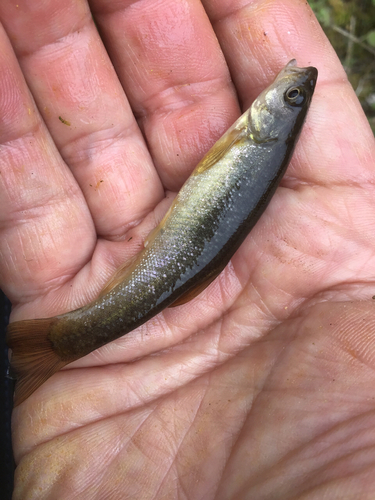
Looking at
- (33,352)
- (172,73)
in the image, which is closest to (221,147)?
(172,73)

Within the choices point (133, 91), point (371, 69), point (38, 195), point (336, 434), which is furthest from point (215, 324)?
point (371, 69)

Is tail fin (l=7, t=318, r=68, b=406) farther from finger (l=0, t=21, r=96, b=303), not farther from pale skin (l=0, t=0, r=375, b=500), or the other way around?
finger (l=0, t=21, r=96, b=303)

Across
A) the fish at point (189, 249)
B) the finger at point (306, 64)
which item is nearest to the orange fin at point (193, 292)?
the fish at point (189, 249)

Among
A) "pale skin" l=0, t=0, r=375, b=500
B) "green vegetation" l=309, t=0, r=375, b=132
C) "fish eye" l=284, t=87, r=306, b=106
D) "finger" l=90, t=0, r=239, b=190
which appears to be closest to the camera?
"pale skin" l=0, t=0, r=375, b=500

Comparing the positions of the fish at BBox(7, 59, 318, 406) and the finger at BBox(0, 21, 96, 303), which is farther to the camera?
the finger at BBox(0, 21, 96, 303)

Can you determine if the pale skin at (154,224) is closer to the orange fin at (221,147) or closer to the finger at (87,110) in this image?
the finger at (87,110)

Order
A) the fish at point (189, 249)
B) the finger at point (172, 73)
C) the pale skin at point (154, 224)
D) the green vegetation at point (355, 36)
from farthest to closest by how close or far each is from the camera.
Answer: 1. the green vegetation at point (355, 36)
2. the finger at point (172, 73)
3. the fish at point (189, 249)
4. the pale skin at point (154, 224)

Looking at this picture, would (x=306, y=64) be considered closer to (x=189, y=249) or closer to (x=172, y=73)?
(x=172, y=73)

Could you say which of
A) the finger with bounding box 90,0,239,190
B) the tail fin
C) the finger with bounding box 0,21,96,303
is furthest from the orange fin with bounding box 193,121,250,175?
the tail fin
